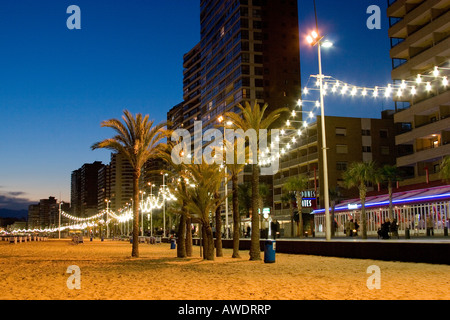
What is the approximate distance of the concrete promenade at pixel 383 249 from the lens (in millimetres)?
19766

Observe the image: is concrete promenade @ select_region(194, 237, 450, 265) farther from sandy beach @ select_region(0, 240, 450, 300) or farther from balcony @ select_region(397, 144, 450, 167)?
balcony @ select_region(397, 144, 450, 167)

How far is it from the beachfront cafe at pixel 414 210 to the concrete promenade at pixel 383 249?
13.3 metres

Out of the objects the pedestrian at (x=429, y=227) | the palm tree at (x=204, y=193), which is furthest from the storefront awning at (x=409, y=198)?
the palm tree at (x=204, y=193)

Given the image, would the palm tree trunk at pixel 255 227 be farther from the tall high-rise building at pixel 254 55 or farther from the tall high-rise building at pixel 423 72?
the tall high-rise building at pixel 254 55

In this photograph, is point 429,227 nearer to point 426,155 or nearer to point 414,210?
point 414,210

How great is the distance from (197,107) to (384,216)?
83.5 meters

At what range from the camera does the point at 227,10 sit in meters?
108

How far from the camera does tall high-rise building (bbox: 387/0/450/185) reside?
56.1m

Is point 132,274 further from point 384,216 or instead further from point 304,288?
point 384,216

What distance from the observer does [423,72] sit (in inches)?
2427

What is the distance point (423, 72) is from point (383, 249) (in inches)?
1774
